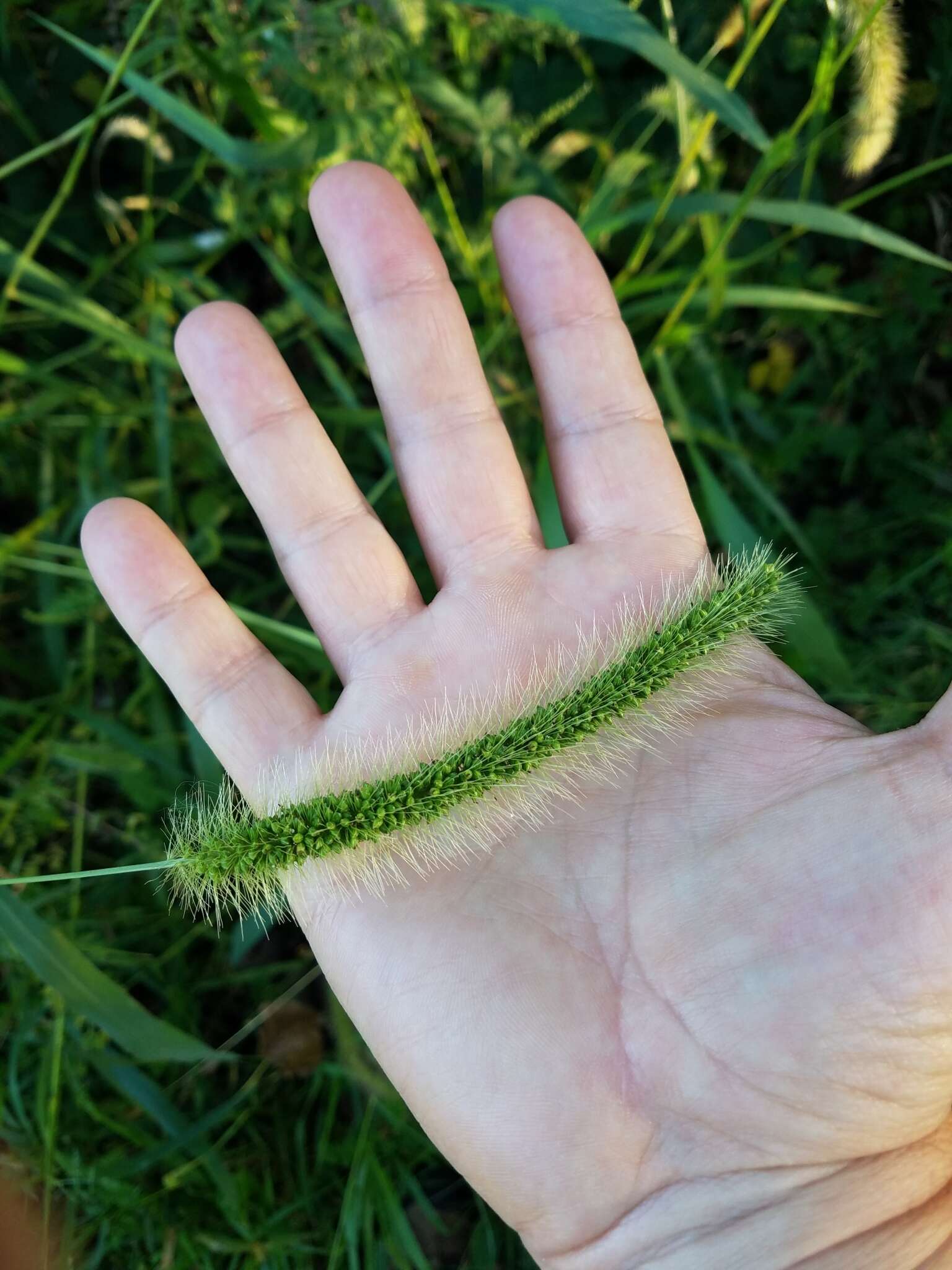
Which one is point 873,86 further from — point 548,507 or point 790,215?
point 548,507

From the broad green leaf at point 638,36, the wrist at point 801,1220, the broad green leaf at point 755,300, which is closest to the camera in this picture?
the wrist at point 801,1220

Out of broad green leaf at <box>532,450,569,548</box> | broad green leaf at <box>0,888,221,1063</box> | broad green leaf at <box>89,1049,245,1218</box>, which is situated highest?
broad green leaf at <box>532,450,569,548</box>

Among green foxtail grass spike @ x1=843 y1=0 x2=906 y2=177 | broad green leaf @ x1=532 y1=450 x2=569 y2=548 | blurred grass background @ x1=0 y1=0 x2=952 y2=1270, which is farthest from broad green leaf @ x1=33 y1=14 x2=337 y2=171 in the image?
green foxtail grass spike @ x1=843 y1=0 x2=906 y2=177

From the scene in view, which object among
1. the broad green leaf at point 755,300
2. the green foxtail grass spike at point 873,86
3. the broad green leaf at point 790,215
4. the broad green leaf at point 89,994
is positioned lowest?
the broad green leaf at point 89,994

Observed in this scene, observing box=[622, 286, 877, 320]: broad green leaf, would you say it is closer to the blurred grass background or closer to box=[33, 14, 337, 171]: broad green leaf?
the blurred grass background

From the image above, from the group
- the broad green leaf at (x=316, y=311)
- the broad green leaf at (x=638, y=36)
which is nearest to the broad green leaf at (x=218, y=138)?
the broad green leaf at (x=316, y=311)

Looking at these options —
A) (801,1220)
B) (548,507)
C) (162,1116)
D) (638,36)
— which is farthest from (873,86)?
(162,1116)

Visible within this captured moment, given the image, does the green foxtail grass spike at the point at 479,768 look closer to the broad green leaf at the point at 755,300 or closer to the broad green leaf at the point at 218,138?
the broad green leaf at the point at 755,300
